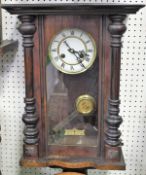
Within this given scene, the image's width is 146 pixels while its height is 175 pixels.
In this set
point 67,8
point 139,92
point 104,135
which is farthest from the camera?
point 139,92

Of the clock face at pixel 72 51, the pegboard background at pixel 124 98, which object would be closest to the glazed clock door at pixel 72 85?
the clock face at pixel 72 51

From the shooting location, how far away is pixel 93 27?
0.84 m

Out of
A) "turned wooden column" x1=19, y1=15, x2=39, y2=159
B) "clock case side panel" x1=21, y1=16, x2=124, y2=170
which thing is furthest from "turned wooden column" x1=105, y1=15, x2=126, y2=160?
"turned wooden column" x1=19, y1=15, x2=39, y2=159

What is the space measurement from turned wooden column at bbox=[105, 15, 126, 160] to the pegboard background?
24 cm

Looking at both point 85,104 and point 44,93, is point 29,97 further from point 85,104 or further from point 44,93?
point 85,104

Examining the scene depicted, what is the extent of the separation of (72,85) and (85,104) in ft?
0.25

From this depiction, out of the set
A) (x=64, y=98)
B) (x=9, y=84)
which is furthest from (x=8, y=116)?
(x=64, y=98)

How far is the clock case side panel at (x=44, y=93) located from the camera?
84cm

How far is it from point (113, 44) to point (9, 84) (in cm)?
50

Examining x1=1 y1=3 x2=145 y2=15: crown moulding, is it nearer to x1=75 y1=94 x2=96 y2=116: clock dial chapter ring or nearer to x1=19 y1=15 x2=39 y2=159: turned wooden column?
x1=19 y1=15 x2=39 y2=159: turned wooden column

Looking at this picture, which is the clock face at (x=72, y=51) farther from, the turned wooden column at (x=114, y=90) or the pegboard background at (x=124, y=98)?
the pegboard background at (x=124, y=98)

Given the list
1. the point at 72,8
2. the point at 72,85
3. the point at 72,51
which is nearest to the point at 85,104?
the point at 72,85

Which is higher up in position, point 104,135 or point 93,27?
point 93,27

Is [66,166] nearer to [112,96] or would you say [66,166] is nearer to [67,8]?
[112,96]
